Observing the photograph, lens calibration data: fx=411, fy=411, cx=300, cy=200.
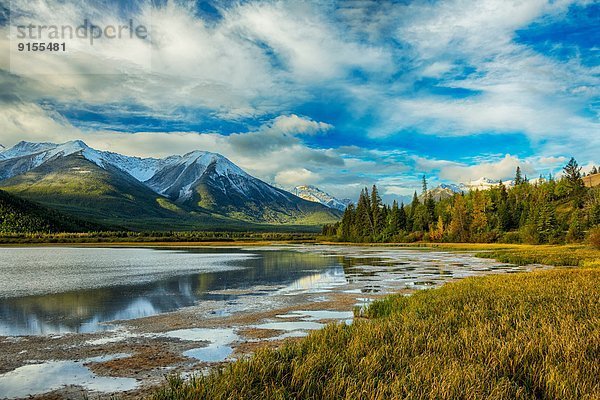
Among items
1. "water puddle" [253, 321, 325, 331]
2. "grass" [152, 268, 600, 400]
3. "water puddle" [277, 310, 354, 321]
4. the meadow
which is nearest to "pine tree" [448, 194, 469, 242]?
"water puddle" [277, 310, 354, 321]

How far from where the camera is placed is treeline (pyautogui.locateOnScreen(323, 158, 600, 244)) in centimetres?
11412

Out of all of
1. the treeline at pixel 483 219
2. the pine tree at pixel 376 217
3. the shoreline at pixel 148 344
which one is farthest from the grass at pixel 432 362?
the pine tree at pixel 376 217

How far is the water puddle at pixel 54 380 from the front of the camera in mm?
9695

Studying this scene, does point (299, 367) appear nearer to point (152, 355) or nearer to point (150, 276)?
point (152, 355)

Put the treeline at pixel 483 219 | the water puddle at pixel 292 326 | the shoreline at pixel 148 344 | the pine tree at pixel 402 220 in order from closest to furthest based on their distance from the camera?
the shoreline at pixel 148 344, the water puddle at pixel 292 326, the treeline at pixel 483 219, the pine tree at pixel 402 220

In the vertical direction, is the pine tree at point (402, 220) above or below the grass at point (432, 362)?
above

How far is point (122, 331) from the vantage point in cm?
1623

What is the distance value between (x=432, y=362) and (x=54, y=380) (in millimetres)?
9326

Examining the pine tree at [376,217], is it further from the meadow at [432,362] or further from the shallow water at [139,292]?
the meadow at [432,362]

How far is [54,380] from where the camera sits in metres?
10.5

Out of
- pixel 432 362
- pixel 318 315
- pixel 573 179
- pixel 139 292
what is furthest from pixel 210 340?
pixel 573 179

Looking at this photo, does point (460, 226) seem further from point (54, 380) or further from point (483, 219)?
point (54, 380)

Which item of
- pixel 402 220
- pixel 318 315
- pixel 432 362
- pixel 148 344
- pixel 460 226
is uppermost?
pixel 402 220

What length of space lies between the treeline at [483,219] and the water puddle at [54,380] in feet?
374
